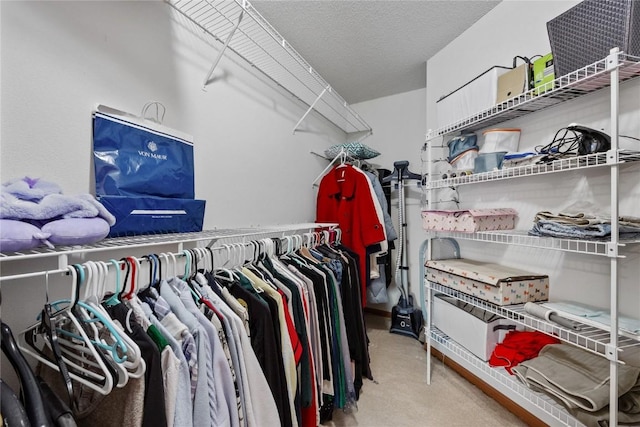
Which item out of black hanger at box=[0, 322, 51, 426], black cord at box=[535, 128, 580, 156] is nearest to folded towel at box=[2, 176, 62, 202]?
black hanger at box=[0, 322, 51, 426]

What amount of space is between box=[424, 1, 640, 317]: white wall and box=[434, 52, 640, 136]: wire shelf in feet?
0.20

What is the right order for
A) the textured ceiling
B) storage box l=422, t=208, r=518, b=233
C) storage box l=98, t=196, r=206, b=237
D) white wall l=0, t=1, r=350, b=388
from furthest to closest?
the textured ceiling
storage box l=422, t=208, r=518, b=233
storage box l=98, t=196, r=206, b=237
white wall l=0, t=1, r=350, b=388

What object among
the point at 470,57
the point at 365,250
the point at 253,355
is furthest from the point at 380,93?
the point at 253,355

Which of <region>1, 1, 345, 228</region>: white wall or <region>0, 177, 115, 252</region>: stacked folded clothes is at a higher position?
<region>1, 1, 345, 228</region>: white wall

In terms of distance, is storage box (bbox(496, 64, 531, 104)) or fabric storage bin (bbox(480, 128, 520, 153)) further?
fabric storage bin (bbox(480, 128, 520, 153))

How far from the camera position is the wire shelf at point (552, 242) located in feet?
3.40

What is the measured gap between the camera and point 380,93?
303cm

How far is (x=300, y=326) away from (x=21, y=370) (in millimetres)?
805

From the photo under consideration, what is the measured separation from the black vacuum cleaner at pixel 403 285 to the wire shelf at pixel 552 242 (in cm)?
100

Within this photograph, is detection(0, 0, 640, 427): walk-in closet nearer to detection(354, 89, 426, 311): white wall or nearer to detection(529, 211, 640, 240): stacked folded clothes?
detection(529, 211, 640, 240): stacked folded clothes

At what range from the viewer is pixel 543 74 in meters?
1.31

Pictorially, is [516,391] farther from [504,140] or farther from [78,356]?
[78,356]

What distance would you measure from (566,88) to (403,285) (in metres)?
2.01

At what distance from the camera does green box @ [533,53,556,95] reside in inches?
50.0
